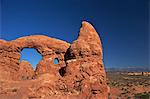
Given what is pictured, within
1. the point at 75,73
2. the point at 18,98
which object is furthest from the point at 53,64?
the point at 18,98

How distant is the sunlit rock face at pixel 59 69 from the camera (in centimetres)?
2109

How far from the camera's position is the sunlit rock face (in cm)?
2109

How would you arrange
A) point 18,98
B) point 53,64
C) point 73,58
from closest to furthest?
point 18,98 → point 73,58 → point 53,64

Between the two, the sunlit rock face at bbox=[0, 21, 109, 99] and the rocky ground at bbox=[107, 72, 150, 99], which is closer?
the sunlit rock face at bbox=[0, 21, 109, 99]

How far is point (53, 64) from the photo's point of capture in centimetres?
2403

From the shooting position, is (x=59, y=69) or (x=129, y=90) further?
(x=129, y=90)

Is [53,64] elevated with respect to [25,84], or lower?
elevated

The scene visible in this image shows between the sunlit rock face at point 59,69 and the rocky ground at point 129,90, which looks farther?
the rocky ground at point 129,90

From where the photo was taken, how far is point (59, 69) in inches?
944

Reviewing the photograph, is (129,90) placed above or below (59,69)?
below

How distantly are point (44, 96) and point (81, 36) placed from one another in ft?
19.3

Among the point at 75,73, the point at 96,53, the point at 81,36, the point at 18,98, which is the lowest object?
the point at 18,98

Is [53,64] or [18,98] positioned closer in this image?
[18,98]

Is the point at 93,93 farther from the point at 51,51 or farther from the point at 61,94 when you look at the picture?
the point at 51,51
